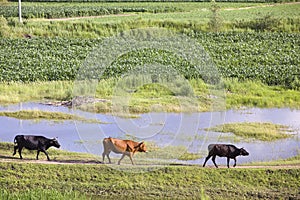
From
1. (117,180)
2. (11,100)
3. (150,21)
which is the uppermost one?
(150,21)

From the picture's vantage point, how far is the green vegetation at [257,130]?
1603cm

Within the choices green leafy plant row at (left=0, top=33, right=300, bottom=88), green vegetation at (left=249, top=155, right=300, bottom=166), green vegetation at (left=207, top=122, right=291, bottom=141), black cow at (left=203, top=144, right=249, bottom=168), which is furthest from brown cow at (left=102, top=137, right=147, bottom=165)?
green leafy plant row at (left=0, top=33, right=300, bottom=88)

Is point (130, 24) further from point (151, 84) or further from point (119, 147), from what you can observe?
point (119, 147)

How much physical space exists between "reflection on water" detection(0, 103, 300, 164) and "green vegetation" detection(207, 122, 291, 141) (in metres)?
0.23

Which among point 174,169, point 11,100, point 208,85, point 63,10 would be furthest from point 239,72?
point 63,10

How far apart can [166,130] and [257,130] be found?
6.16 ft

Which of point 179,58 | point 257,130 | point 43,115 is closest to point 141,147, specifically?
point 257,130

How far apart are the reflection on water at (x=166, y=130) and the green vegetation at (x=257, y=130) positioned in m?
0.23

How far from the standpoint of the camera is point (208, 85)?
2072 cm

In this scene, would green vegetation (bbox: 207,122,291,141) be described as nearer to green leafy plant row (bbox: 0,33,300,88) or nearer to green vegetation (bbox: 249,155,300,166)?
green vegetation (bbox: 249,155,300,166)

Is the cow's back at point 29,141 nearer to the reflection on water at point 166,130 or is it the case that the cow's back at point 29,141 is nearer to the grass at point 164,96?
the reflection on water at point 166,130

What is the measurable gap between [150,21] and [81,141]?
55.6 feet

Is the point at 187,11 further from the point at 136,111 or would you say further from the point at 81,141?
the point at 81,141

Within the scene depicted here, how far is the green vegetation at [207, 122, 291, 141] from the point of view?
1603 centimetres
